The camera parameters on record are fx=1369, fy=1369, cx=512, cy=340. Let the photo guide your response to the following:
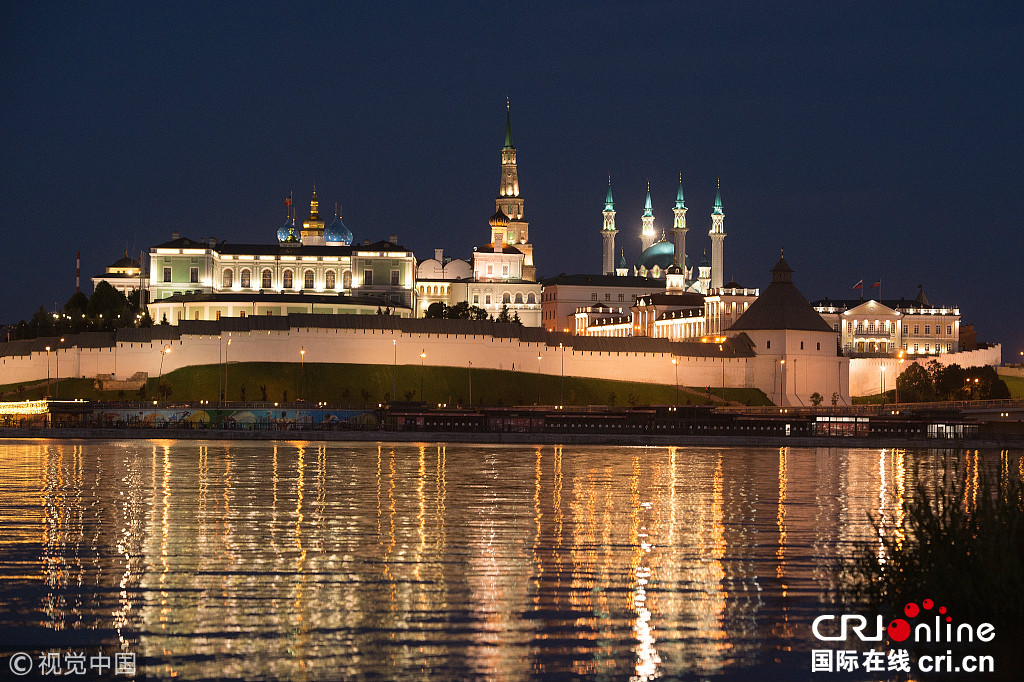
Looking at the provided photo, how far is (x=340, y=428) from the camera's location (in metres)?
59.3

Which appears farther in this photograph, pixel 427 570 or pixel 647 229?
pixel 647 229

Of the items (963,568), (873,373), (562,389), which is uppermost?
(873,373)

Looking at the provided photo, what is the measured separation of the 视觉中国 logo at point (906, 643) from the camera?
12672 millimetres

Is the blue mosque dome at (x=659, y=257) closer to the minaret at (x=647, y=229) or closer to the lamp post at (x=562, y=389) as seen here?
the minaret at (x=647, y=229)

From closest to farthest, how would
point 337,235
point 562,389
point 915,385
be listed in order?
point 562,389 → point 915,385 → point 337,235

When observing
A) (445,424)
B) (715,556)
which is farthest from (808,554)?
(445,424)

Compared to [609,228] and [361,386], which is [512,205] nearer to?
[609,228]

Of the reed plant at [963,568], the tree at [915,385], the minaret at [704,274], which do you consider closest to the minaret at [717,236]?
the minaret at [704,274]

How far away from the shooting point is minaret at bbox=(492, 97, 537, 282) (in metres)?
127

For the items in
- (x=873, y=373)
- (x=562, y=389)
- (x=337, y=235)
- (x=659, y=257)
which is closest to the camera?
(x=562, y=389)

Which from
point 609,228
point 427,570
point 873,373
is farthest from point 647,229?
point 427,570

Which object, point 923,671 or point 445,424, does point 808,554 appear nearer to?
point 923,671

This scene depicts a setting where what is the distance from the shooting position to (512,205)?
424ft

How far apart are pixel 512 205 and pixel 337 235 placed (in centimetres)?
2222
